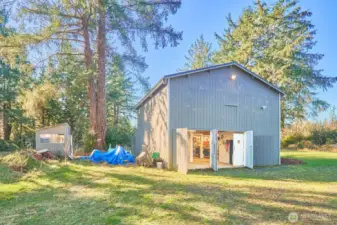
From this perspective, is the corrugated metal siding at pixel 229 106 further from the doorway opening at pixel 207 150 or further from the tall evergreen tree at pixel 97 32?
the tall evergreen tree at pixel 97 32

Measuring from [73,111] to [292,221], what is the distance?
19.7m

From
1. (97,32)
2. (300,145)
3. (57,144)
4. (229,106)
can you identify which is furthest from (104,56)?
(300,145)

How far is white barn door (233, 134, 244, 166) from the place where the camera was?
37.1ft

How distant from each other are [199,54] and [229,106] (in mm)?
23689

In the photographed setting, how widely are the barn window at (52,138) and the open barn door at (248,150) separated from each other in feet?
31.5

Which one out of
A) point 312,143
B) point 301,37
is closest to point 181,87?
point 312,143

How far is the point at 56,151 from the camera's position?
1270 cm

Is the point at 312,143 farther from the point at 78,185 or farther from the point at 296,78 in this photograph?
the point at 78,185

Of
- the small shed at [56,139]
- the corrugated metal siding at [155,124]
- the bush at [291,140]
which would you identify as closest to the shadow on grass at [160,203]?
the corrugated metal siding at [155,124]

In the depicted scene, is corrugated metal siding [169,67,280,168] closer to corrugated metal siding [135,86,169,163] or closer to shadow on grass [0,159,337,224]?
corrugated metal siding [135,86,169,163]

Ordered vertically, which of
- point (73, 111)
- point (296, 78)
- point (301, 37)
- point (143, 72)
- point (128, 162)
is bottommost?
point (128, 162)

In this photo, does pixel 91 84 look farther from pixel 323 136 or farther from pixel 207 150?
pixel 323 136

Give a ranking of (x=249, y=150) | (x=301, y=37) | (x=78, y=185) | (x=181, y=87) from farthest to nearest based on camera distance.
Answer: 1. (x=301, y=37)
2. (x=249, y=150)
3. (x=181, y=87)
4. (x=78, y=185)

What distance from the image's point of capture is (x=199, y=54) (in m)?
33.4
